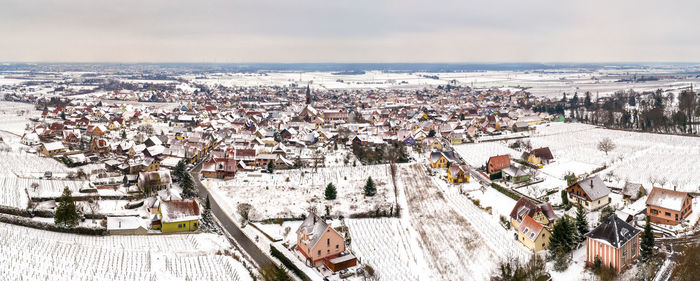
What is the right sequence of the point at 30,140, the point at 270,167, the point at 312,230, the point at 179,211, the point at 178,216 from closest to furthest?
the point at 312,230
the point at 178,216
the point at 179,211
the point at 270,167
the point at 30,140

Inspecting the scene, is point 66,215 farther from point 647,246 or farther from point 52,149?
point 647,246

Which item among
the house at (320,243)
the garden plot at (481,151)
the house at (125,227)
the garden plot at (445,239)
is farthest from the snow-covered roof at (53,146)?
the garden plot at (481,151)

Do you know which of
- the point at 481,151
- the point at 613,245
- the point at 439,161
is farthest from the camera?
the point at 481,151

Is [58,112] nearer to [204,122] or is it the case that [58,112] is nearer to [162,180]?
[204,122]

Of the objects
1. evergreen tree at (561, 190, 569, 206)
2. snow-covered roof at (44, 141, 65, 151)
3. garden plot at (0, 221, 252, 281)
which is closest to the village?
snow-covered roof at (44, 141, 65, 151)

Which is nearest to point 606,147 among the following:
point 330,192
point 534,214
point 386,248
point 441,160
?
point 441,160

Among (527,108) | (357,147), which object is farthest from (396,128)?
(527,108)

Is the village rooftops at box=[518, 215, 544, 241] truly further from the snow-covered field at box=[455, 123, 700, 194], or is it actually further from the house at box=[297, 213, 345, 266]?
the snow-covered field at box=[455, 123, 700, 194]
